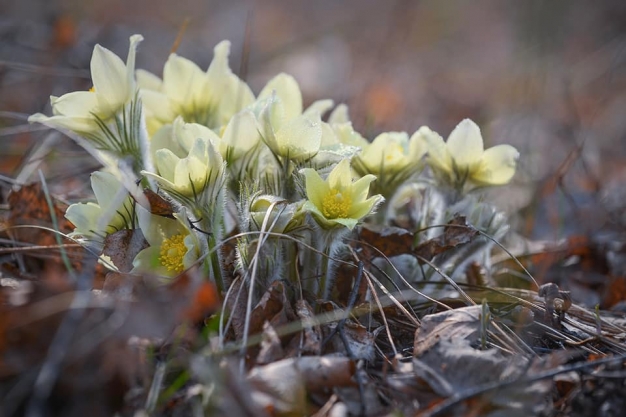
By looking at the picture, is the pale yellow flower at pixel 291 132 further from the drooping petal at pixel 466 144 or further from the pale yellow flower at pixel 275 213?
the drooping petal at pixel 466 144

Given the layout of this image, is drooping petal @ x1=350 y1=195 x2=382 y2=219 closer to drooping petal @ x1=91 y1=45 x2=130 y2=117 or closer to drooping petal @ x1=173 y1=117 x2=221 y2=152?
drooping petal @ x1=173 y1=117 x2=221 y2=152

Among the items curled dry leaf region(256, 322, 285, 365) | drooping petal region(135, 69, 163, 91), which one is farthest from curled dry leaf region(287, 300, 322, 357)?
drooping petal region(135, 69, 163, 91)

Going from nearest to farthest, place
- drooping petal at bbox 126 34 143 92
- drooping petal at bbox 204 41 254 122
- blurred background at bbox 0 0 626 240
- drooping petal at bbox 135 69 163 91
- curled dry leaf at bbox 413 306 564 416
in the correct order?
curled dry leaf at bbox 413 306 564 416 < drooping petal at bbox 126 34 143 92 < drooping petal at bbox 204 41 254 122 < drooping petal at bbox 135 69 163 91 < blurred background at bbox 0 0 626 240

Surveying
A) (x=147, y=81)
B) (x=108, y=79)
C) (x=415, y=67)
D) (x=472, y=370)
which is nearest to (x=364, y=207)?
(x=472, y=370)

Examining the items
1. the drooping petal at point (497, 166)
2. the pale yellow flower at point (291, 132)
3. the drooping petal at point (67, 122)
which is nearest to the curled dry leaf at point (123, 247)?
the drooping petal at point (67, 122)

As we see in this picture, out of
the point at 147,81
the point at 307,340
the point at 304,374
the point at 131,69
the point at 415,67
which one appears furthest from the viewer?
the point at 415,67

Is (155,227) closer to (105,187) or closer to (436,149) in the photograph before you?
(105,187)
